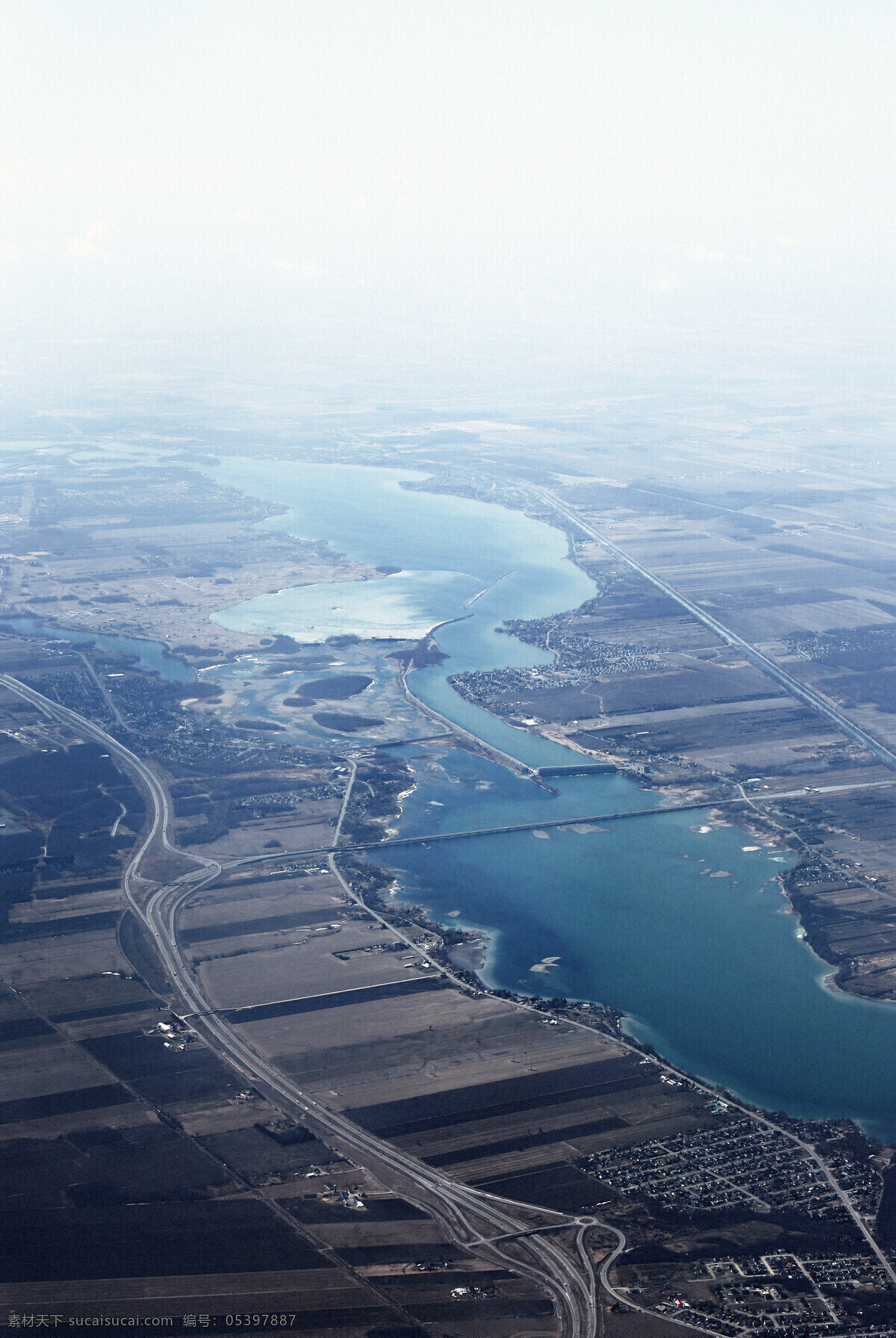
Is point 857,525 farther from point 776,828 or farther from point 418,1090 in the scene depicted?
point 418,1090

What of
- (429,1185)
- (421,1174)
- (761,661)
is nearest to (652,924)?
(421,1174)

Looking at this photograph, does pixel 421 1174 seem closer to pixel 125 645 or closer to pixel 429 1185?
pixel 429 1185

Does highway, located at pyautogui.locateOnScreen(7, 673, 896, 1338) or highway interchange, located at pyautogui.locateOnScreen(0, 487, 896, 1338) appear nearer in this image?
highway, located at pyautogui.locateOnScreen(7, 673, 896, 1338)

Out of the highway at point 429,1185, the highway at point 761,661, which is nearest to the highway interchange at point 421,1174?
the highway at point 429,1185

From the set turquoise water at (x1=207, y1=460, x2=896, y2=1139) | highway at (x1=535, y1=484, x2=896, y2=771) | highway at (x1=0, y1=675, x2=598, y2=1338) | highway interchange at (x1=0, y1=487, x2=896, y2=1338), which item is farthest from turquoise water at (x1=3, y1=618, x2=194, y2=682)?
highway at (x1=535, y1=484, x2=896, y2=771)

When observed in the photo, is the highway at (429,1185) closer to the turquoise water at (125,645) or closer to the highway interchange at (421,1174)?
the highway interchange at (421,1174)

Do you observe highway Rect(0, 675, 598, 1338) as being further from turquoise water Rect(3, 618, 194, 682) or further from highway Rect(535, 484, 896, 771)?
highway Rect(535, 484, 896, 771)
